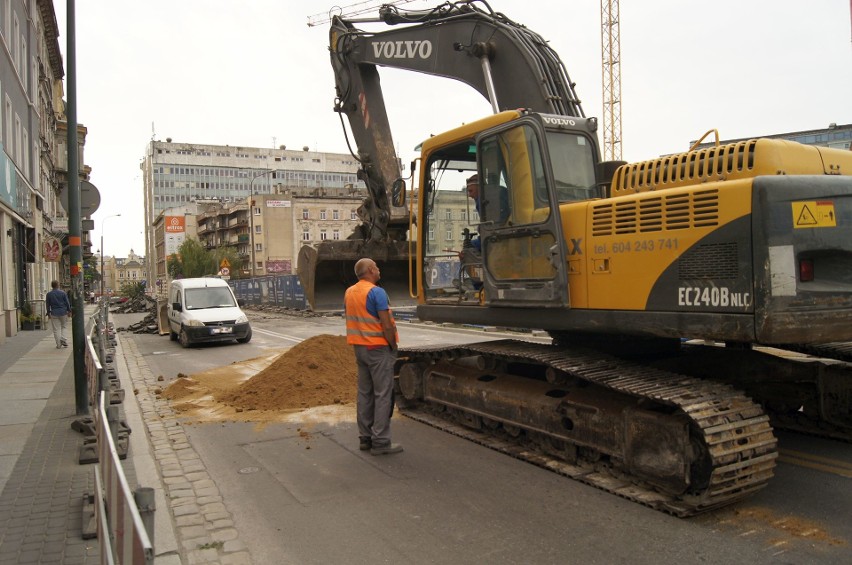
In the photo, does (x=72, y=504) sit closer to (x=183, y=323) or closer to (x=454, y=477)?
(x=454, y=477)

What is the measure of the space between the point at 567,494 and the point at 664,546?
1.07m

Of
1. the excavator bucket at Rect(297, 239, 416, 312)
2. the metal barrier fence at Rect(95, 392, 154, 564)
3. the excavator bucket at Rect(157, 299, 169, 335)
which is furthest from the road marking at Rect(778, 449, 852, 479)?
the excavator bucket at Rect(157, 299, 169, 335)

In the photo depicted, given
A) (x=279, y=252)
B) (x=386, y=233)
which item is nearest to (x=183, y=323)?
(x=386, y=233)

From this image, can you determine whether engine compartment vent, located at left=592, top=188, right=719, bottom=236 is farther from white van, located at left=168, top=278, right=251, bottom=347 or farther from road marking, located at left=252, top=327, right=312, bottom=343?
white van, located at left=168, top=278, right=251, bottom=347

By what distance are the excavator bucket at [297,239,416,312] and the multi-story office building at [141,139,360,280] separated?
120437 mm

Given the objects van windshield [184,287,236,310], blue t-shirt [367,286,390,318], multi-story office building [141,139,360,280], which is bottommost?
van windshield [184,287,236,310]

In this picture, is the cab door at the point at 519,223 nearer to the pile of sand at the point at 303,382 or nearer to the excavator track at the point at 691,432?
the excavator track at the point at 691,432

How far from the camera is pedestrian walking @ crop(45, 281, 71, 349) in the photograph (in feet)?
54.1

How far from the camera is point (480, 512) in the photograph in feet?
16.1

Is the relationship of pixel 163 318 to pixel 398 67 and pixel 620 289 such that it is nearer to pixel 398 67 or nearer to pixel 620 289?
pixel 398 67

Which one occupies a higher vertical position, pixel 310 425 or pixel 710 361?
pixel 710 361

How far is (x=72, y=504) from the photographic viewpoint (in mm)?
5234

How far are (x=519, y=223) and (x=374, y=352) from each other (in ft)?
6.14

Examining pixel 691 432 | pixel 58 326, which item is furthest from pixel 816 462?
pixel 58 326
